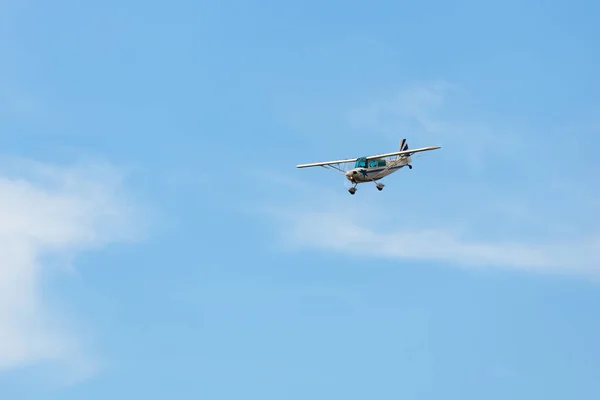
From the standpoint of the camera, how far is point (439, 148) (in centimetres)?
16100

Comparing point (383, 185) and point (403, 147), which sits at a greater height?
point (403, 147)

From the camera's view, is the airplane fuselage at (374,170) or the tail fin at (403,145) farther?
the tail fin at (403,145)

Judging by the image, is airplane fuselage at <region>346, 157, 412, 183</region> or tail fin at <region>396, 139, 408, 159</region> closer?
airplane fuselage at <region>346, 157, 412, 183</region>

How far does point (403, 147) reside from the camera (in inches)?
6924

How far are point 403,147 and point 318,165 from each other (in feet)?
45.5

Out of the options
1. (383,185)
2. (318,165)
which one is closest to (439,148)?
(383,185)

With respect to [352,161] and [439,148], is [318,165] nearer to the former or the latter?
[352,161]

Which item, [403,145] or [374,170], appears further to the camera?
[403,145]

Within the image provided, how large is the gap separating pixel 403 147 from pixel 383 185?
17.4m

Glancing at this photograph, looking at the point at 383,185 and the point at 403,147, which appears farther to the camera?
the point at 403,147

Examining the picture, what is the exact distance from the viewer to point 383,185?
160125mm

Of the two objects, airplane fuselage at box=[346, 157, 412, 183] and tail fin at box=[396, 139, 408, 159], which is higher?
tail fin at box=[396, 139, 408, 159]

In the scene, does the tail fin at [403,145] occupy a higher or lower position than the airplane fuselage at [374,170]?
higher

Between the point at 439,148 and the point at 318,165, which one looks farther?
the point at 318,165
